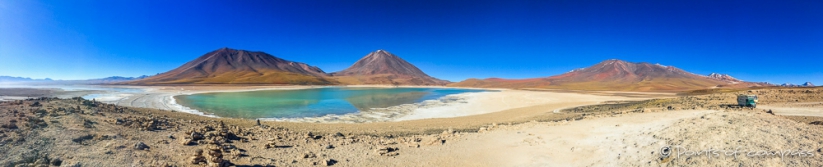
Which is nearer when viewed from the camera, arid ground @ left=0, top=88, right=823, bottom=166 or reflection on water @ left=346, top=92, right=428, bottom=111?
arid ground @ left=0, top=88, right=823, bottom=166

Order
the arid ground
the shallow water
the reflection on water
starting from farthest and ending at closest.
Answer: the reflection on water
the shallow water
the arid ground

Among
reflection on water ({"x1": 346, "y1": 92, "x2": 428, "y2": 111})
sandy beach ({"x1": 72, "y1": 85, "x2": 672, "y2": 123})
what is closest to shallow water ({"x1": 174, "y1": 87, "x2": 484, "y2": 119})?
reflection on water ({"x1": 346, "y1": 92, "x2": 428, "y2": 111})

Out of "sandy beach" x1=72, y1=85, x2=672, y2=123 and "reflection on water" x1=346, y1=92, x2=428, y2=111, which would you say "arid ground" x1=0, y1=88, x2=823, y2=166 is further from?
"reflection on water" x1=346, y1=92, x2=428, y2=111

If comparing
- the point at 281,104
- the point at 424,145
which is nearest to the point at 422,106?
the point at 281,104

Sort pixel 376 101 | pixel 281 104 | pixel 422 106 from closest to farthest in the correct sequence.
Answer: pixel 422 106
pixel 281 104
pixel 376 101

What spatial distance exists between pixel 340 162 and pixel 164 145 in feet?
13.7

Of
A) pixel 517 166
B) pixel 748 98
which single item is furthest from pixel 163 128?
pixel 748 98

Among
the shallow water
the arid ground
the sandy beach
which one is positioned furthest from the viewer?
the shallow water

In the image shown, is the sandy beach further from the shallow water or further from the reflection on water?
the reflection on water

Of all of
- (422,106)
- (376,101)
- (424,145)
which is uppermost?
(376,101)

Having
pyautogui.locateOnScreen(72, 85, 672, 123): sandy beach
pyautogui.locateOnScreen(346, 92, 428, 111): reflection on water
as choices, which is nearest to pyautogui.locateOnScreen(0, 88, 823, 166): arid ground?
pyautogui.locateOnScreen(72, 85, 672, 123): sandy beach

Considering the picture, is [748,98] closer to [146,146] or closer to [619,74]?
[146,146]

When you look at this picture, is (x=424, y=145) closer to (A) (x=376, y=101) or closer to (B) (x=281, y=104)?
(B) (x=281, y=104)

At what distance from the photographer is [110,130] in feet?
25.8
